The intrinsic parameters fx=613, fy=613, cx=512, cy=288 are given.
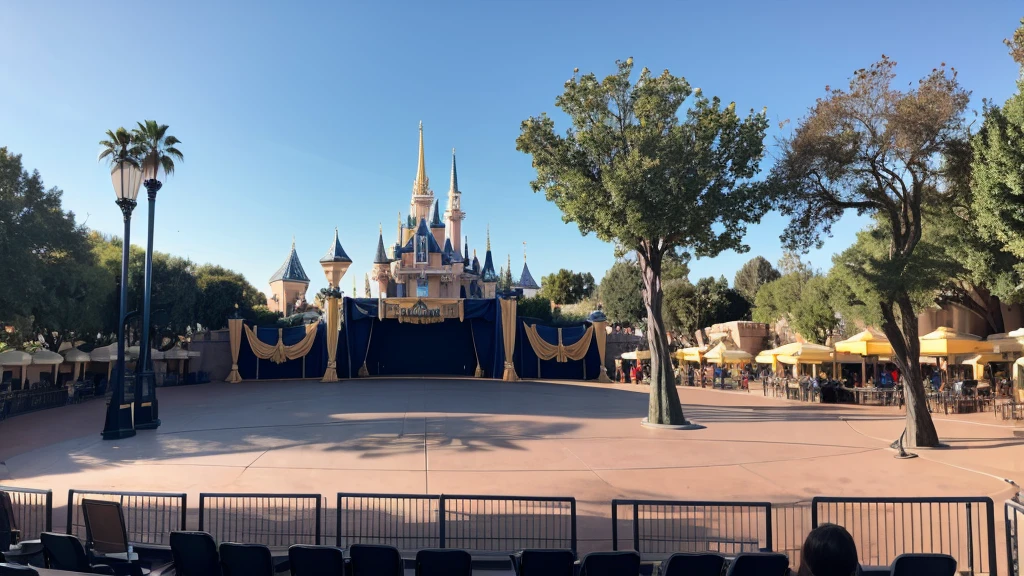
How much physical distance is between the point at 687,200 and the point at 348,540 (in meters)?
10.6

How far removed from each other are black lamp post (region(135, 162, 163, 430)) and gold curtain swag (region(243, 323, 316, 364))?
1514 cm

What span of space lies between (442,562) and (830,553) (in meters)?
2.67

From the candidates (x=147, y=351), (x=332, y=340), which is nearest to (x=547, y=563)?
(x=147, y=351)

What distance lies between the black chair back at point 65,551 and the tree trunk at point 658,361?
41.4 feet

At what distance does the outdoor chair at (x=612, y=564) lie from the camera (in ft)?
14.5

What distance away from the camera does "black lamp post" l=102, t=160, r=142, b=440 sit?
44.5 feet

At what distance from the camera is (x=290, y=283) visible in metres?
60.9

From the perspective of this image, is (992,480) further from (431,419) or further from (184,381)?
(184,381)

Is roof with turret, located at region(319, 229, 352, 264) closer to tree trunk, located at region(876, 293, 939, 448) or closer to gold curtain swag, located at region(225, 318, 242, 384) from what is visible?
gold curtain swag, located at region(225, 318, 242, 384)

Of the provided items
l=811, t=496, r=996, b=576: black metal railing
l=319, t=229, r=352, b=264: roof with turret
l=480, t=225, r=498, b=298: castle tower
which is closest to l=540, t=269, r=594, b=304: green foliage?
l=480, t=225, r=498, b=298: castle tower

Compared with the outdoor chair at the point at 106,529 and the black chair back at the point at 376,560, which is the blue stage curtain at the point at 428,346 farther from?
the black chair back at the point at 376,560

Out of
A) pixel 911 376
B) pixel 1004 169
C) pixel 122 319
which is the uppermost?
pixel 1004 169

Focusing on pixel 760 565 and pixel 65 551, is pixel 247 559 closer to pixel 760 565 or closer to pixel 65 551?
pixel 65 551

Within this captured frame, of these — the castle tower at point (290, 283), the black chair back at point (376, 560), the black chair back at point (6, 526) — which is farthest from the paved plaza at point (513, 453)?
the castle tower at point (290, 283)
